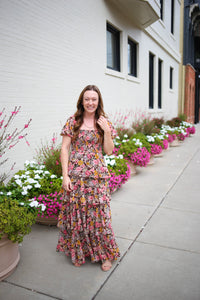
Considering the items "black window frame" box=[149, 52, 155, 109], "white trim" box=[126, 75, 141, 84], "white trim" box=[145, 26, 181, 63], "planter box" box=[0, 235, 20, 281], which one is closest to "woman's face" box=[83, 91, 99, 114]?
"planter box" box=[0, 235, 20, 281]

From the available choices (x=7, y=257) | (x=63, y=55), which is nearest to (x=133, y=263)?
(x=7, y=257)

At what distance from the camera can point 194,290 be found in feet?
7.50

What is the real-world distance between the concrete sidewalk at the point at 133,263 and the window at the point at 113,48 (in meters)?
4.78

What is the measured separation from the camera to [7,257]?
8.11ft

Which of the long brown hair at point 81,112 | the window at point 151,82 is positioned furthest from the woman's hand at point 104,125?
the window at point 151,82

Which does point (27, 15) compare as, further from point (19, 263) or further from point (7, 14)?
point (19, 263)

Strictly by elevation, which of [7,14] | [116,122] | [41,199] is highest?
[7,14]

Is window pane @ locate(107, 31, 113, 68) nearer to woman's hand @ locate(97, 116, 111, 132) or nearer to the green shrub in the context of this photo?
woman's hand @ locate(97, 116, 111, 132)

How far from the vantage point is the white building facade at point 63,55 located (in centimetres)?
392

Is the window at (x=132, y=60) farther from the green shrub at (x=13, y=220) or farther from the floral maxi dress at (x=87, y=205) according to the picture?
the green shrub at (x=13, y=220)

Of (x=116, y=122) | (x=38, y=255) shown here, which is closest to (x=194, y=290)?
(x=38, y=255)

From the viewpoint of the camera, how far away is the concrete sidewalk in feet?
7.45

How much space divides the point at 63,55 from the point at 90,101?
2.96m

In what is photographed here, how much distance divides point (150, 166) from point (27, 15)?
15.4 feet
